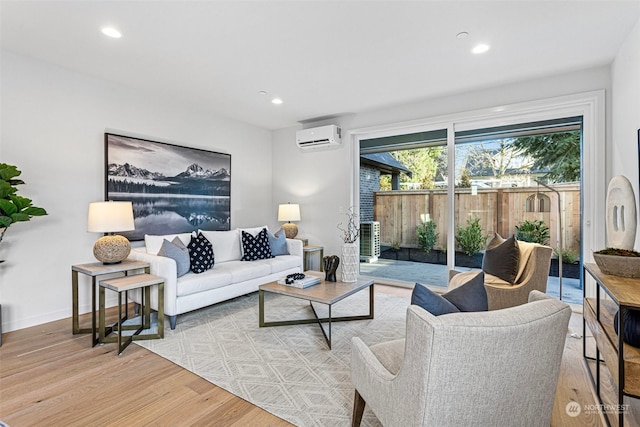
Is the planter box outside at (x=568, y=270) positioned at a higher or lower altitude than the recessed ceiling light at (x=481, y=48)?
→ lower

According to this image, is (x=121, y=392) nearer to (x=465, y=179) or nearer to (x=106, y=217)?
(x=106, y=217)

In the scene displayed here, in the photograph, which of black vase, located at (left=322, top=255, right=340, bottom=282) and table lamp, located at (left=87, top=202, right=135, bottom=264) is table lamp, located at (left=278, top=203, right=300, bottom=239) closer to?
black vase, located at (left=322, top=255, right=340, bottom=282)

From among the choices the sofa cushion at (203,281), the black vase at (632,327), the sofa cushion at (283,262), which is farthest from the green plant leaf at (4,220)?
the black vase at (632,327)

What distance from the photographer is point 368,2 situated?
230 cm

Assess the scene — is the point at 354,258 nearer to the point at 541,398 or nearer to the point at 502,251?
the point at 502,251

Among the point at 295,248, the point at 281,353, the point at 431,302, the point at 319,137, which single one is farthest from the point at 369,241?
the point at 431,302

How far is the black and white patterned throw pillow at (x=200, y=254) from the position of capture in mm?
3555

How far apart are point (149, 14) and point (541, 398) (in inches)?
129

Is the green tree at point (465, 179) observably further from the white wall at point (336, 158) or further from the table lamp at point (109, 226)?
the table lamp at point (109, 226)

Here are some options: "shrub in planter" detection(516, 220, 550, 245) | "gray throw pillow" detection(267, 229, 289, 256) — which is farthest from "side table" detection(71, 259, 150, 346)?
"shrub in planter" detection(516, 220, 550, 245)

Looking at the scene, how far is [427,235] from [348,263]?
1.81 m

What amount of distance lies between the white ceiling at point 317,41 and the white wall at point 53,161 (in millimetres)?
227

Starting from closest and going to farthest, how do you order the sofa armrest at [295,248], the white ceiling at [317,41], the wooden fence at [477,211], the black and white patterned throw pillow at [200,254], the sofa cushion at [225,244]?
the white ceiling at [317,41]
the black and white patterned throw pillow at [200,254]
the wooden fence at [477,211]
the sofa cushion at [225,244]
the sofa armrest at [295,248]

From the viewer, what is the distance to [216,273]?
3590 millimetres
